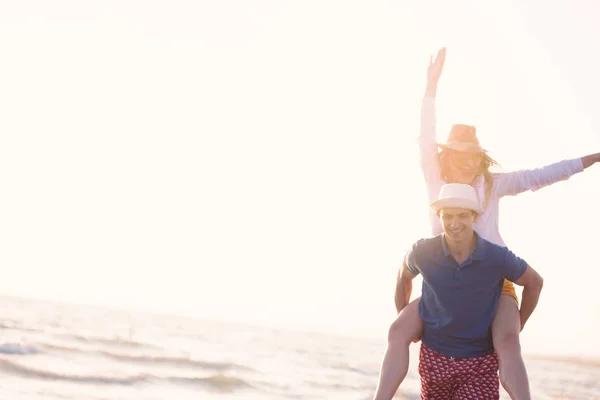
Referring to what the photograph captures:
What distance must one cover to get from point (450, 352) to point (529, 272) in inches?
26.8

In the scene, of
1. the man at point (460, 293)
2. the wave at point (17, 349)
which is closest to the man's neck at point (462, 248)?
the man at point (460, 293)

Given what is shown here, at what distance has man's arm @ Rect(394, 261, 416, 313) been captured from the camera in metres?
4.58

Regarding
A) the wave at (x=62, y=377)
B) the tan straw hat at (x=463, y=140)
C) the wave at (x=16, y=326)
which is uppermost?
the tan straw hat at (x=463, y=140)

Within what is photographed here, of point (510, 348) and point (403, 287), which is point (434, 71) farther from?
point (510, 348)

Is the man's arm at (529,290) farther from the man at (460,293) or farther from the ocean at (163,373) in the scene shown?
the ocean at (163,373)

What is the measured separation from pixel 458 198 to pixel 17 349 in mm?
15682

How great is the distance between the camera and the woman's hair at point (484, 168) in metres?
4.61

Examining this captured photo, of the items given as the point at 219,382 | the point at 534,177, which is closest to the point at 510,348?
the point at 534,177

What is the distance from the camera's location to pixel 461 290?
432cm

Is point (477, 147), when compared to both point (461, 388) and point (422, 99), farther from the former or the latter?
point (461, 388)

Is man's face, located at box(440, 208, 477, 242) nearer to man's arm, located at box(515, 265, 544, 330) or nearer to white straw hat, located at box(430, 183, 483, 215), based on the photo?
white straw hat, located at box(430, 183, 483, 215)

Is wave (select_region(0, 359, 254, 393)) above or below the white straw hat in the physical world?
below

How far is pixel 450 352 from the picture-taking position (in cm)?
450

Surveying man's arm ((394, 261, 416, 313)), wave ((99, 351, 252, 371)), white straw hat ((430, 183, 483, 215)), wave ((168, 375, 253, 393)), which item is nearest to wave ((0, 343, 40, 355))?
wave ((99, 351, 252, 371))
